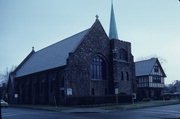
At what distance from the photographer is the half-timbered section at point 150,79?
195 ft

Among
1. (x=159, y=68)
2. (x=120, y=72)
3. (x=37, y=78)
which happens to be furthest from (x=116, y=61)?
(x=159, y=68)

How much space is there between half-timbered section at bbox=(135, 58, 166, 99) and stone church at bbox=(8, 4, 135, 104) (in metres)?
12.7

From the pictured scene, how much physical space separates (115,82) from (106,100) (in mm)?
6068

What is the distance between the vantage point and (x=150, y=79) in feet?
195

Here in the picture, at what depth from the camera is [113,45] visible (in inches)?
1809

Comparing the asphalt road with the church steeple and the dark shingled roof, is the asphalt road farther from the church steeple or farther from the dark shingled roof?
the dark shingled roof

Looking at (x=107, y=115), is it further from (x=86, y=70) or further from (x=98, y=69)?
(x=98, y=69)

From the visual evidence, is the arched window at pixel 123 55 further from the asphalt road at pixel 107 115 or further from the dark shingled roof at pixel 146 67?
the asphalt road at pixel 107 115

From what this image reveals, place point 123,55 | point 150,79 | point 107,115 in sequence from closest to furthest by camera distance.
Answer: point 107,115, point 123,55, point 150,79

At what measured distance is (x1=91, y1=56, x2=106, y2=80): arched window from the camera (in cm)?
4356

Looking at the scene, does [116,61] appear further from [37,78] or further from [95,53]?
[37,78]

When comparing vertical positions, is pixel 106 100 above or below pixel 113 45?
below

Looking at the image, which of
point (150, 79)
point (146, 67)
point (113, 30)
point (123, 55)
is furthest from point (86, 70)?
point (146, 67)

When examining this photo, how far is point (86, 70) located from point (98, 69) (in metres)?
3.43
